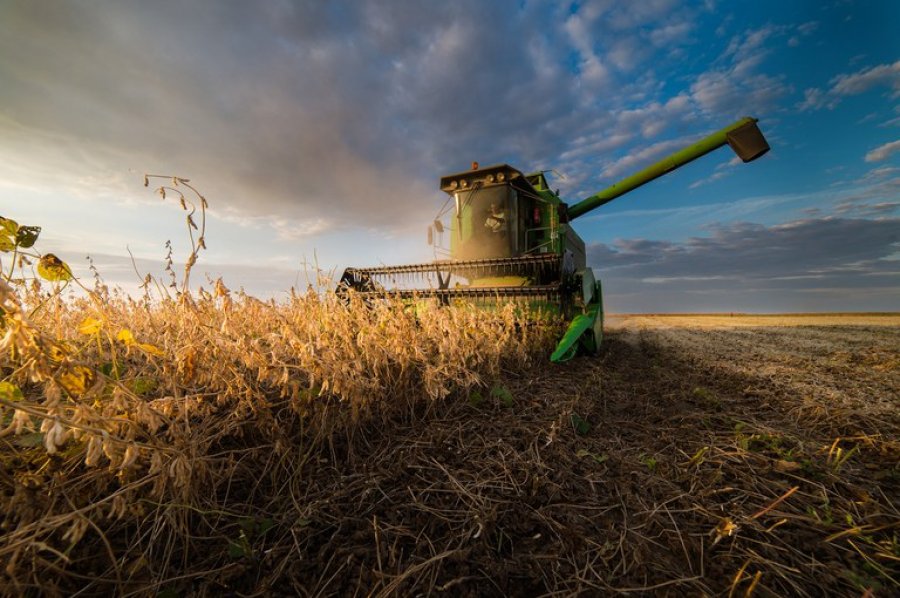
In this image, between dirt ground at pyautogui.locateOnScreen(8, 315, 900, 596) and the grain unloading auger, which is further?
the grain unloading auger

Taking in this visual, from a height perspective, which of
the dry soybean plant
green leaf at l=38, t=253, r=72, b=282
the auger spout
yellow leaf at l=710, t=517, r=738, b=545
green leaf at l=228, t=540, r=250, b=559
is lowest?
yellow leaf at l=710, t=517, r=738, b=545

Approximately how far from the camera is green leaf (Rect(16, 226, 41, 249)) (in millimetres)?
→ 1368

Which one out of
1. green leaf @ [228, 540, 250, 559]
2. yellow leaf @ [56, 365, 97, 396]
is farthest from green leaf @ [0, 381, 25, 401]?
green leaf @ [228, 540, 250, 559]

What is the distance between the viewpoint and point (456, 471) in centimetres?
186

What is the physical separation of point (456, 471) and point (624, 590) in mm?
870

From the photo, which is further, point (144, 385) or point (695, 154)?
point (695, 154)

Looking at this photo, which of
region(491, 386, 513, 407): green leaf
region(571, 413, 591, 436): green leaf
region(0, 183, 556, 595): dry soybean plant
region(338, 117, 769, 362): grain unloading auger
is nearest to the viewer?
region(0, 183, 556, 595): dry soybean plant

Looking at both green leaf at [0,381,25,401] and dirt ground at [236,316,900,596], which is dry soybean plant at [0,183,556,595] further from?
dirt ground at [236,316,900,596]

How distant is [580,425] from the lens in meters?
2.56

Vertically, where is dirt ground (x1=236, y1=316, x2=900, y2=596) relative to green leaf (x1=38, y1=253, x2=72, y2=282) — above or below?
below

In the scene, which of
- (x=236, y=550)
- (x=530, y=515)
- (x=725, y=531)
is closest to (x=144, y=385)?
(x=236, y=550)

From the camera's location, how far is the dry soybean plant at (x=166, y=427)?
1.05 metres

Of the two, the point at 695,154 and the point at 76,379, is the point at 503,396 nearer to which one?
the point at 76,379

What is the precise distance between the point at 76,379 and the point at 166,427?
0.86 metres
